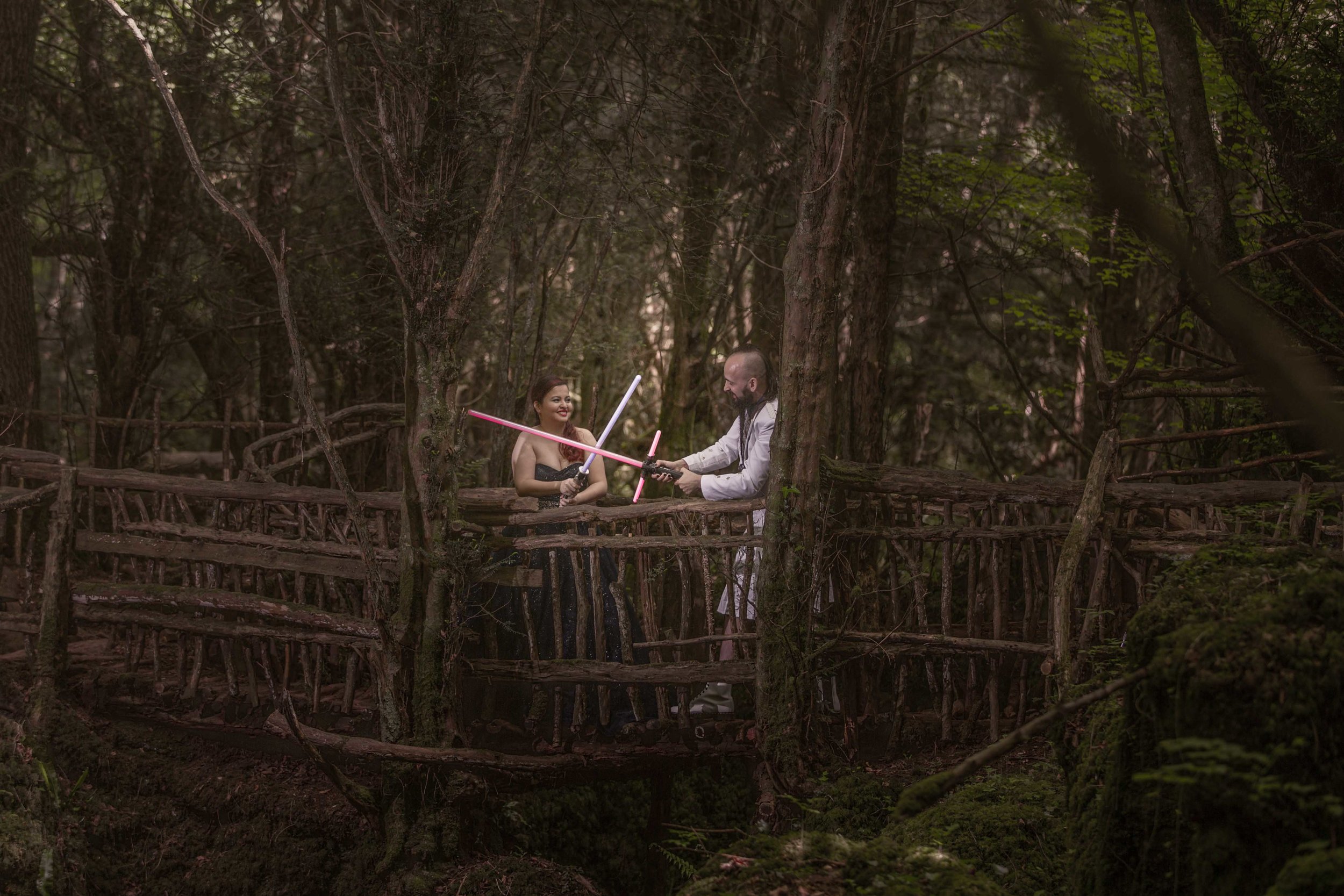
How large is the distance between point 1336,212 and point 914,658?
377 cm

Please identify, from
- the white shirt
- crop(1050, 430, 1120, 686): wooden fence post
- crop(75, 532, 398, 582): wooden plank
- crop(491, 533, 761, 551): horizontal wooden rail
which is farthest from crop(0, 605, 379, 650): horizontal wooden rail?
crop(1050, 430, 1120, 686): wooden fence post

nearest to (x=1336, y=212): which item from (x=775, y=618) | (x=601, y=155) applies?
(x=775, y=618)

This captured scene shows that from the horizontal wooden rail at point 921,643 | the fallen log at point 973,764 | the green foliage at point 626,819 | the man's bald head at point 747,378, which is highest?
the man's bald head at point 747,378

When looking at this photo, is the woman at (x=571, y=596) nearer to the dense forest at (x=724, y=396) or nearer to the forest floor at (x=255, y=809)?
the dense forest at (x=724, y=396)

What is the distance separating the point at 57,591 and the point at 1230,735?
626 cm

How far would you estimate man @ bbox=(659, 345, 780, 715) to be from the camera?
18.8 feet

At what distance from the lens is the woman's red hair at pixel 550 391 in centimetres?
657

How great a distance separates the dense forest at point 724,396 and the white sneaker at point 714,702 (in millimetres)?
256

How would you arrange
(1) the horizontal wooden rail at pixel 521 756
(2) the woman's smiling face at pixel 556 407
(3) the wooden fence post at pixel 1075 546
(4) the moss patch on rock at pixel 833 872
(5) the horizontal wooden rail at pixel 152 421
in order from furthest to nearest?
1. (5) the horizontal wooden rail at pixel 152 421
2. (2) the woman's smiling face at pixel 556 407
3. (1) the horizontal wooden rail at pixel 521 756
4. (3) the wooden fence post at pixel 1075 546
5. (4) the moss patch on rock at pixel 833 872

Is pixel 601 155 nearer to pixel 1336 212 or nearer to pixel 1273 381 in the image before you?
pixel 1336 212

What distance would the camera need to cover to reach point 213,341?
10.8 m

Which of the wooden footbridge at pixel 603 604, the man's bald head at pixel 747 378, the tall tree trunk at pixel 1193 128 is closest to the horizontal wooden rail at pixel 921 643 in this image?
the wooden footbridge at pixel 603 604

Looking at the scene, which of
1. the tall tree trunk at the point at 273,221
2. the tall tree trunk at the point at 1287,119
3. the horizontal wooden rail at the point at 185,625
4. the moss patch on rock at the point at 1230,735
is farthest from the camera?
the tall tree trunk at the point at 273,221

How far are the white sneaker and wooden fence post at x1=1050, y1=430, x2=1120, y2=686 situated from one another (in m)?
2.04
